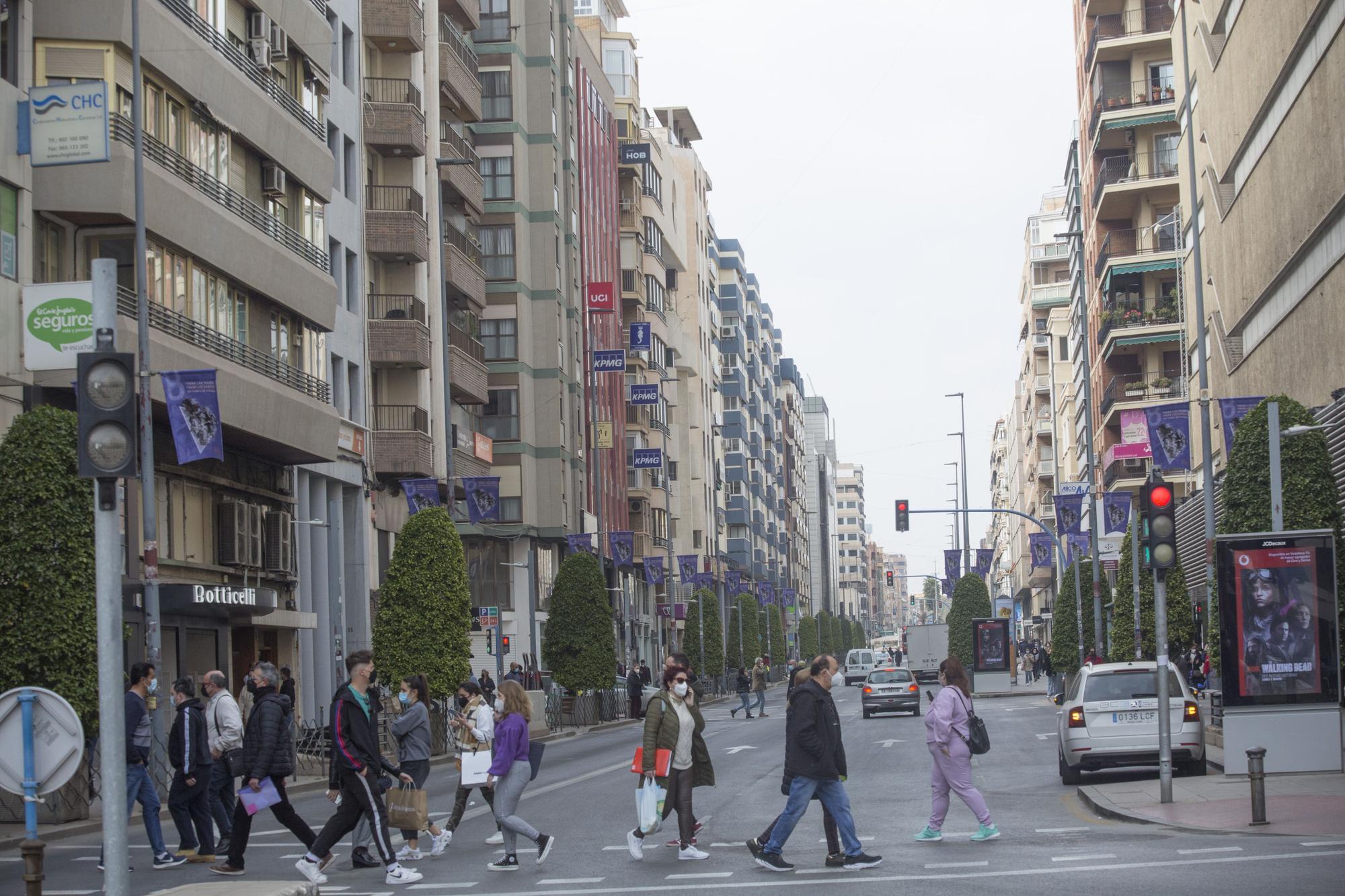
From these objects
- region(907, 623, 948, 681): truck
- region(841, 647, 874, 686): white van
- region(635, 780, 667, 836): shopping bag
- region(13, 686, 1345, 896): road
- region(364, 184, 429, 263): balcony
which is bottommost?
region(841, 647, 874, 686): white van

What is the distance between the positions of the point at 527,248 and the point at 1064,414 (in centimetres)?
5546

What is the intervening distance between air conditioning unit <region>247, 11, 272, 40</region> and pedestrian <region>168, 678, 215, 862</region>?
24.3 metres

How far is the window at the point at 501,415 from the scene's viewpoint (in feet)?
217

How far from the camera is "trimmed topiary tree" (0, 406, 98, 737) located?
2361 centimetres

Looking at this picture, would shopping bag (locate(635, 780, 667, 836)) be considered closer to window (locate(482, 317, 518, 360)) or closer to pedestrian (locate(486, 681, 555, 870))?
pedestrian (locate(486, 681, 555, 870))

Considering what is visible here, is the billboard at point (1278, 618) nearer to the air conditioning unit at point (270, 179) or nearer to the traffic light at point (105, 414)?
the traffic light at point (105, 414)

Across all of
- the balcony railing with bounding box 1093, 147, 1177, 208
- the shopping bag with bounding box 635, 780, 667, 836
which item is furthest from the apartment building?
the balcony railing with bounding box 1093, 147, 1177, 208

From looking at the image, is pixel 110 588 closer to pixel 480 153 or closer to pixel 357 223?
pixel 357 223

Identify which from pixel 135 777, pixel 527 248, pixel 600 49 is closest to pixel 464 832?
pixel 135 777

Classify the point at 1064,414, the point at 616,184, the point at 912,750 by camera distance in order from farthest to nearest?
1. the point at 1064,414
2. the point at 616,184
3. the point at 912,750

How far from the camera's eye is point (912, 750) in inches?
1373

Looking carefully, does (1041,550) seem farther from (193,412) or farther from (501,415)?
(193,412)

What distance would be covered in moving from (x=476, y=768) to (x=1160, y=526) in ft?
25.6

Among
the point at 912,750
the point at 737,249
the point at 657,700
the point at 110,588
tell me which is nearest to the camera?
the point at 110,588
